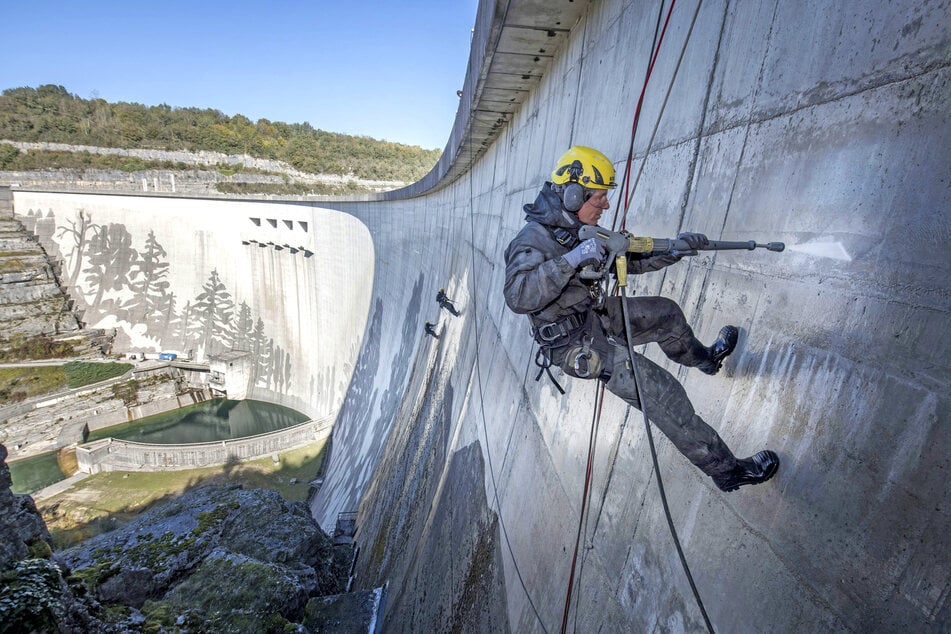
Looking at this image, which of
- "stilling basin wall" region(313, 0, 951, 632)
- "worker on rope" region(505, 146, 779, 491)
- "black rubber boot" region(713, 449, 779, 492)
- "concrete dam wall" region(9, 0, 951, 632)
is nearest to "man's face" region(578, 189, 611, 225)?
"worker on rope" region(505, 146, 779, 491)

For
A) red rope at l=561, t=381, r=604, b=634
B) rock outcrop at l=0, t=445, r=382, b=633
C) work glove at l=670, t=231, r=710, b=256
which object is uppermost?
work glove at l=670, t=231, r=710, b=256

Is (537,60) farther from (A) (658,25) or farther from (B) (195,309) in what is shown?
(B) (195,309)

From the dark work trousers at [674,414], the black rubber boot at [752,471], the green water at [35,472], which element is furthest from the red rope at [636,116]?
the green water at [35,472]

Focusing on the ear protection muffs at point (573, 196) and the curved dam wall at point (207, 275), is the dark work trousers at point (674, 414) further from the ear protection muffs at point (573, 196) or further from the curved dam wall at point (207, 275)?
the curved dam wall at point (207, 275)

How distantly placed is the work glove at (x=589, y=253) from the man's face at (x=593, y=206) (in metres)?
0.52

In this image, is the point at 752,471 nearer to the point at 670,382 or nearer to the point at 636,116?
the point at 670,382

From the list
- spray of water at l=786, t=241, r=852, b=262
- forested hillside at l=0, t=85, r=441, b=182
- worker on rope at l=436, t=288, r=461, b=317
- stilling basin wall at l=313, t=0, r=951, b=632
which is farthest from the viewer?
forested hillside at l=0, t=85, r=441, b=182

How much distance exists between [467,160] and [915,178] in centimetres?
1149

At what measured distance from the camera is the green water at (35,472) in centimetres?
2392

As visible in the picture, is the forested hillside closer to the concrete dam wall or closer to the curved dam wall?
the curved dam wall

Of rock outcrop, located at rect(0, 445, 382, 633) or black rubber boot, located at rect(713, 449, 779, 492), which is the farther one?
rock outcrop, located at rect(0, 445, 382, 633)

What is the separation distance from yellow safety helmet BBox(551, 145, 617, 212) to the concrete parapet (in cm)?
2439

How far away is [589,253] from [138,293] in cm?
4374

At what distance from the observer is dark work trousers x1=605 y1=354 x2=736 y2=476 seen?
2.07 meters
